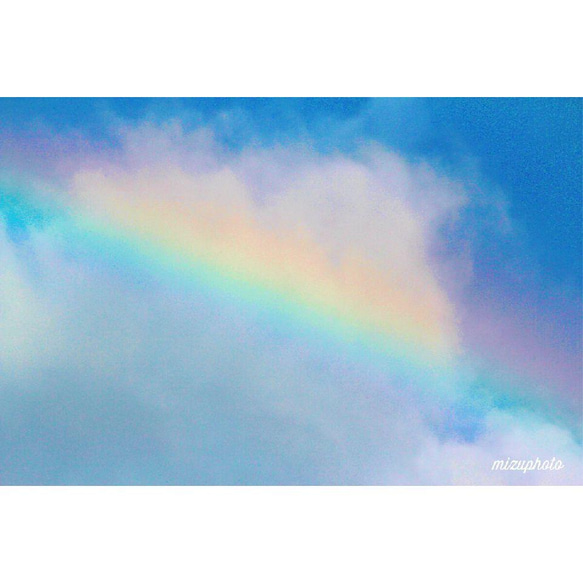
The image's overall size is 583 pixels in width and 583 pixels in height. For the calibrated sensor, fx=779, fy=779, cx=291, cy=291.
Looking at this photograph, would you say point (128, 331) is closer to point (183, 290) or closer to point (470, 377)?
point (183, 290)

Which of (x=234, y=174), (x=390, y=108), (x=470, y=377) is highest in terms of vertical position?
(x=390, y=108)

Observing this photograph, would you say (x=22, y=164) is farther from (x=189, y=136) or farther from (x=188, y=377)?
(x=188, y=377)

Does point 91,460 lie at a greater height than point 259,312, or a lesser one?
lesser

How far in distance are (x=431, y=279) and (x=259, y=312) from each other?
158 cm

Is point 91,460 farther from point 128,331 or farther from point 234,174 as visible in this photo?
point 234,174

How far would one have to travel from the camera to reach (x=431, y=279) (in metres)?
7.03

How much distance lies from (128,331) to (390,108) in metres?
3.10

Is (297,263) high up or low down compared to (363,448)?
up

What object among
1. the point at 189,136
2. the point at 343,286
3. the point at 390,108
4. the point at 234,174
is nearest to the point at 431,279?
the point at 343,286

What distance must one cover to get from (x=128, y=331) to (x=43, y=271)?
940 mm

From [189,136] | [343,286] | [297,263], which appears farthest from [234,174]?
[343,286]

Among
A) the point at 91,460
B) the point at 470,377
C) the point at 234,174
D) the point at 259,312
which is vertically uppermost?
the point at 234,174

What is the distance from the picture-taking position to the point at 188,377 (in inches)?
276

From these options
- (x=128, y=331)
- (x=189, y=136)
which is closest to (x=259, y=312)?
(x=128, y=331)
